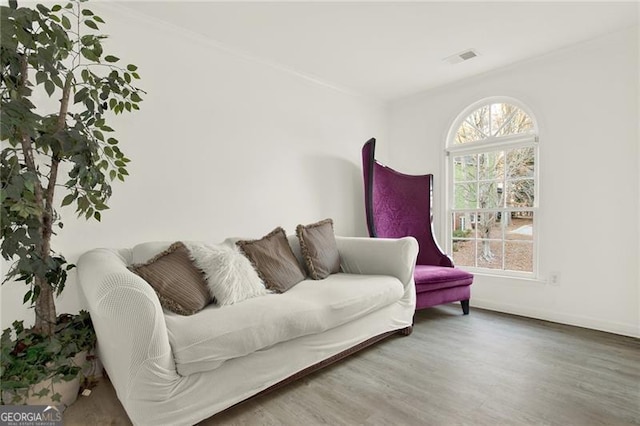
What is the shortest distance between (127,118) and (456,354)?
274cm

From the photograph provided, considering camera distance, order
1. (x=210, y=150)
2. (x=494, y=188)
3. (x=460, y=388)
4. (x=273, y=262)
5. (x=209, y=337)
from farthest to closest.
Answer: (x=494, y=188)
(x=210, y=150)
(x=273, y=262)
(x=460, y=388)
(x=209, y=337)

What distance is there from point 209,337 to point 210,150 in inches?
65.1

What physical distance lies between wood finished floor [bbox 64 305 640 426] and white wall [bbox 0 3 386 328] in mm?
1025

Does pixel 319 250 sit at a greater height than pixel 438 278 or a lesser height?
greater

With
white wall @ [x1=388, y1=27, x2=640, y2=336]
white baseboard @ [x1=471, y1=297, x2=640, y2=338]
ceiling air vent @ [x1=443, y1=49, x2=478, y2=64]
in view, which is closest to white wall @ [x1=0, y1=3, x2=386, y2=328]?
ceiling air vent @ [x1=443, y1=49, x2=478, y2=64]

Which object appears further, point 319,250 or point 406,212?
point 406,212

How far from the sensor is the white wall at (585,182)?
2654 millimetres

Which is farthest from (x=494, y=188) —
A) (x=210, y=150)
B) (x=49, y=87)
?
(x=49, y=87)

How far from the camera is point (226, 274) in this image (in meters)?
1.99

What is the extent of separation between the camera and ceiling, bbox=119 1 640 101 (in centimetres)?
230

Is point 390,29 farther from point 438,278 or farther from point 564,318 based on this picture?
point 564,318

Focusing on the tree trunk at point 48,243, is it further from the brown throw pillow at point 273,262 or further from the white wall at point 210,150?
the brown throw pillow at point 273,262

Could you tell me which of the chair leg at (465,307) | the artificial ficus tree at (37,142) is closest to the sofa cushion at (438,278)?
the chair leg at (465,307)

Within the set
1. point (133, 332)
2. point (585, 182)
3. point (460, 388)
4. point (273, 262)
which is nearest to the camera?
point (133, 332)
